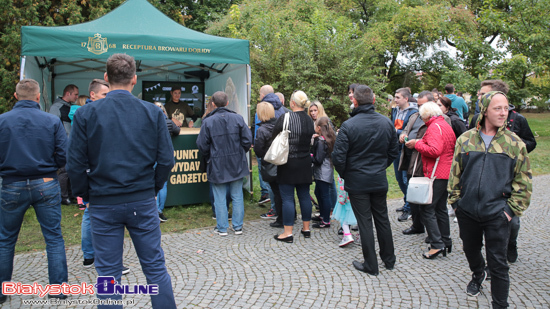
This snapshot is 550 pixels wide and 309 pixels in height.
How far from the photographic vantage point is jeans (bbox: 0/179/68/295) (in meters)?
3.30

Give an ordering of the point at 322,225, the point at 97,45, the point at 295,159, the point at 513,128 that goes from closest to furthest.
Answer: the point at 513,128 < the point at 295,159 < the point at 322,225 < the point at 97,45

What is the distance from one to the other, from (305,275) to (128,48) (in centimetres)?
435

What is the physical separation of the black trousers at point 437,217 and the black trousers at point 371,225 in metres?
0.64

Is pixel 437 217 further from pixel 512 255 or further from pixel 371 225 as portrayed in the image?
pixel 371 225

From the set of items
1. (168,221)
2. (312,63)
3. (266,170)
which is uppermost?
(312,63)

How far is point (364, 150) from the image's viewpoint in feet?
13.0

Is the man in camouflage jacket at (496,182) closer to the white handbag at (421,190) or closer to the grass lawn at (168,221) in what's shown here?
the white handbag at (421,190)

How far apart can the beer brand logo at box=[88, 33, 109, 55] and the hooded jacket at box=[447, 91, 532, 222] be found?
5.19m

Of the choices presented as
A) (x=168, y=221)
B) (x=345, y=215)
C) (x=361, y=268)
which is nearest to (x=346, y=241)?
(x=345, y=215)

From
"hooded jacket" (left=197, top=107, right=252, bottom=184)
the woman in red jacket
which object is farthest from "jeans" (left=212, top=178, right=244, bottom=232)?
the woman in red jacket

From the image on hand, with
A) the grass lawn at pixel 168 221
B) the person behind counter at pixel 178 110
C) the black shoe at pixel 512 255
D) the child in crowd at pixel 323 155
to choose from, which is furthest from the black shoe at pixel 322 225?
the person behind counter at pixel 178 110

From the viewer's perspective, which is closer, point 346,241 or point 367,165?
point 367,165

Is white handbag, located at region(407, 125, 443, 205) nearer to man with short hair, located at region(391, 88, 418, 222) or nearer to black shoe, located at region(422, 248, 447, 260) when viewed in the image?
black shoe, located at region(422, 248, 447, 260)

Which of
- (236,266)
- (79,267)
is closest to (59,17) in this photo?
(79,267)
